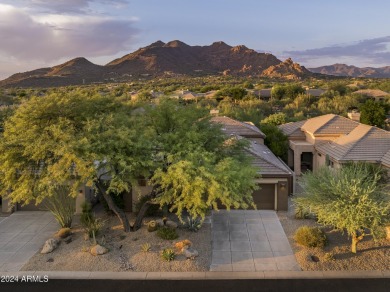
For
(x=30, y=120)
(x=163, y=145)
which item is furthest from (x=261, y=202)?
(x=30, y=120)

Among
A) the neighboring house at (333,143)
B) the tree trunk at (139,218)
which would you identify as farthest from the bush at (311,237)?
the neighboring house at (333,143)

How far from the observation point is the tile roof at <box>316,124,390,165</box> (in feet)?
74.0

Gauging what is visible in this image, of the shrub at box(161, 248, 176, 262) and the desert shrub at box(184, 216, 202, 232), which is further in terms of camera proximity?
the desert shrub at box(184, 216, 202, 232)

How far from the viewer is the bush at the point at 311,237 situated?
15.1 metres

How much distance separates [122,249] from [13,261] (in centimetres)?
408

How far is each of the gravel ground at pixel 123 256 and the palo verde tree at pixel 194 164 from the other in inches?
61.7

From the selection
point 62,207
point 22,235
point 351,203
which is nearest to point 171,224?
point 62,207

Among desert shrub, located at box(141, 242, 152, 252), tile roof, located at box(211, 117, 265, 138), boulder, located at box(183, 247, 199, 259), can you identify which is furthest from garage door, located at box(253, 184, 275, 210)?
tile roof, located at box(211, 117, 265, 138)

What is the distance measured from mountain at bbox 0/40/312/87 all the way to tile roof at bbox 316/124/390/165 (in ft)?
293

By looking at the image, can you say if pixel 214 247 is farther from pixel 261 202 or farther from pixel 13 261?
pixel 13 261

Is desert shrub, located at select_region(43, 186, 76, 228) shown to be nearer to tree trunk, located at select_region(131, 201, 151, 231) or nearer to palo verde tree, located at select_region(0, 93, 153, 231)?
palo verde tree, located at select_region(0, 93, 153, 231)

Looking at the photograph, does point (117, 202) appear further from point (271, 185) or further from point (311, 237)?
point (311, 237)

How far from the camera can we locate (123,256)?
14.6 meters

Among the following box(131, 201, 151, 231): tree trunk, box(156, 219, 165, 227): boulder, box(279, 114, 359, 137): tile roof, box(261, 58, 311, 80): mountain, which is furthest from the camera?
box(261, 58, 311, 80): mountain
